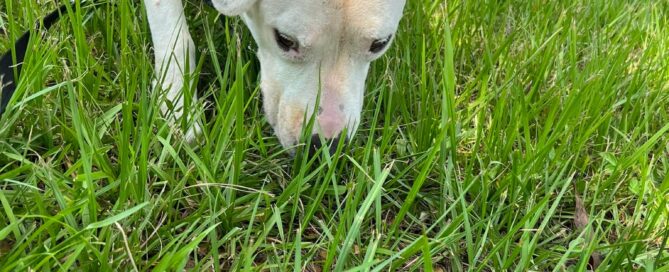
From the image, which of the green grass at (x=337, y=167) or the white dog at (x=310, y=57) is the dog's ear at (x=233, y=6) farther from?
the green grass at (x=337, y=167)

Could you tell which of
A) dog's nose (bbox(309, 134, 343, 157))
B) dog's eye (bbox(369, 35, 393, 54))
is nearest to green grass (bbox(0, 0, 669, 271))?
dog's nose (bbox(309, 134, 343, 157))

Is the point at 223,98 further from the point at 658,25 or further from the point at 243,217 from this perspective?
the point at 658,25

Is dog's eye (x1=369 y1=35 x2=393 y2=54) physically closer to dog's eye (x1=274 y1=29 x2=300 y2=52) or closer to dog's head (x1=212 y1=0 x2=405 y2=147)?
dog's head (x1=212 y1=0 x2=405 y2=147)

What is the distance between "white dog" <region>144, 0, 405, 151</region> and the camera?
1844 millimetres

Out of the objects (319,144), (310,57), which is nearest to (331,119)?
(319,144)

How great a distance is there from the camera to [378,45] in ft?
6.52

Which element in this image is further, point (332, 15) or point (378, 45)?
point (378, 45)

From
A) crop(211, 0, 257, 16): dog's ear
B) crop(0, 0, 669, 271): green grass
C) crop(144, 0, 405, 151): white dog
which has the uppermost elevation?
crop(211, 0, 257, 16): dog's ear

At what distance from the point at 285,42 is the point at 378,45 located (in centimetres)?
27

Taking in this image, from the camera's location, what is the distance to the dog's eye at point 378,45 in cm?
195

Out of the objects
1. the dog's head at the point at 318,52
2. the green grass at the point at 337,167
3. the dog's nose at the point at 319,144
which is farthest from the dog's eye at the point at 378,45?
the dog's nose at the point at 319,144

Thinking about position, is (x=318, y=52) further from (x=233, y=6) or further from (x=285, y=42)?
(x=233, y=6)

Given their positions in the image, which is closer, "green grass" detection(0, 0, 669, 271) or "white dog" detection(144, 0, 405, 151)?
"green grass" detection(0, 0, 669, 271)

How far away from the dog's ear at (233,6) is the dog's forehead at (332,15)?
0.19 ft
